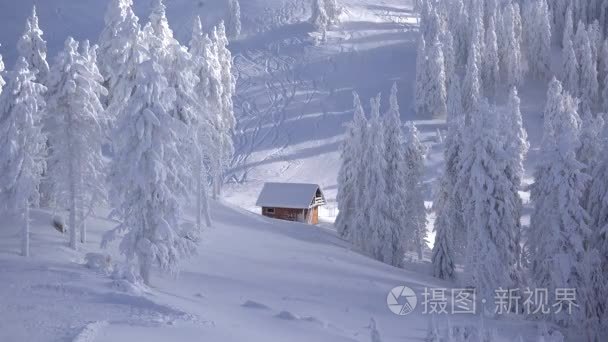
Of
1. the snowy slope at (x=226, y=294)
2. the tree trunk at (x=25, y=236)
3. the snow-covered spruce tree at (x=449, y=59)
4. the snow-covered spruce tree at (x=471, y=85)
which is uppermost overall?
the snow-covered spruce tree at (x=449, y=59)

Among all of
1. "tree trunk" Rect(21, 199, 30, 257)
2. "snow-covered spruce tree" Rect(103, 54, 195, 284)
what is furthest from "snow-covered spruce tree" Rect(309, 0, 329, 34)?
"snow-covered spruce tree" Rect(103, 54, 195, 284)

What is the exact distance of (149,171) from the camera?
2488 centimetres

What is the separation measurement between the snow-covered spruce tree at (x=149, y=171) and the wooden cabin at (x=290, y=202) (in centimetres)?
3155

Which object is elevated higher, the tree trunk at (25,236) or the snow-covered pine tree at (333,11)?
the snow-covered pine tree at (333,11)

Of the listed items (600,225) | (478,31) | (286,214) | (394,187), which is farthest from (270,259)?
(478,31)

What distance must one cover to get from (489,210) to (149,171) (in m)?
19.4

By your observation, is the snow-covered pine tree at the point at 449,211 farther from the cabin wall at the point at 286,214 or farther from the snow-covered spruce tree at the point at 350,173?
the cabin wall at the point at 286,214

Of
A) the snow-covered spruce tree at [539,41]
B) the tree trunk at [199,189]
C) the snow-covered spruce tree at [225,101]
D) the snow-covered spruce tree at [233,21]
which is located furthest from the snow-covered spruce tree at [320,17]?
the tree trunk at [199,189]

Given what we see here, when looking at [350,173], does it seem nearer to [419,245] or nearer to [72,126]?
[419,245]

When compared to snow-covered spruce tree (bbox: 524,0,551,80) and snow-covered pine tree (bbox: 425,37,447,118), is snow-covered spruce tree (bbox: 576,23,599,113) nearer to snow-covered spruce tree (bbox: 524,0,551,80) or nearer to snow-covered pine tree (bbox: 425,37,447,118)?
snow-covered spruce tree (bbox: 524,0,551,80)

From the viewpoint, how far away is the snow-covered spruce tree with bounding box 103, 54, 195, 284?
24781mm

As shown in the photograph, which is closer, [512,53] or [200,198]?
[200,198]

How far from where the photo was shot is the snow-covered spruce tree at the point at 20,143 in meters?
29.0

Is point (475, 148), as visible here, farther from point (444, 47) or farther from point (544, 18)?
point (544, 18)
